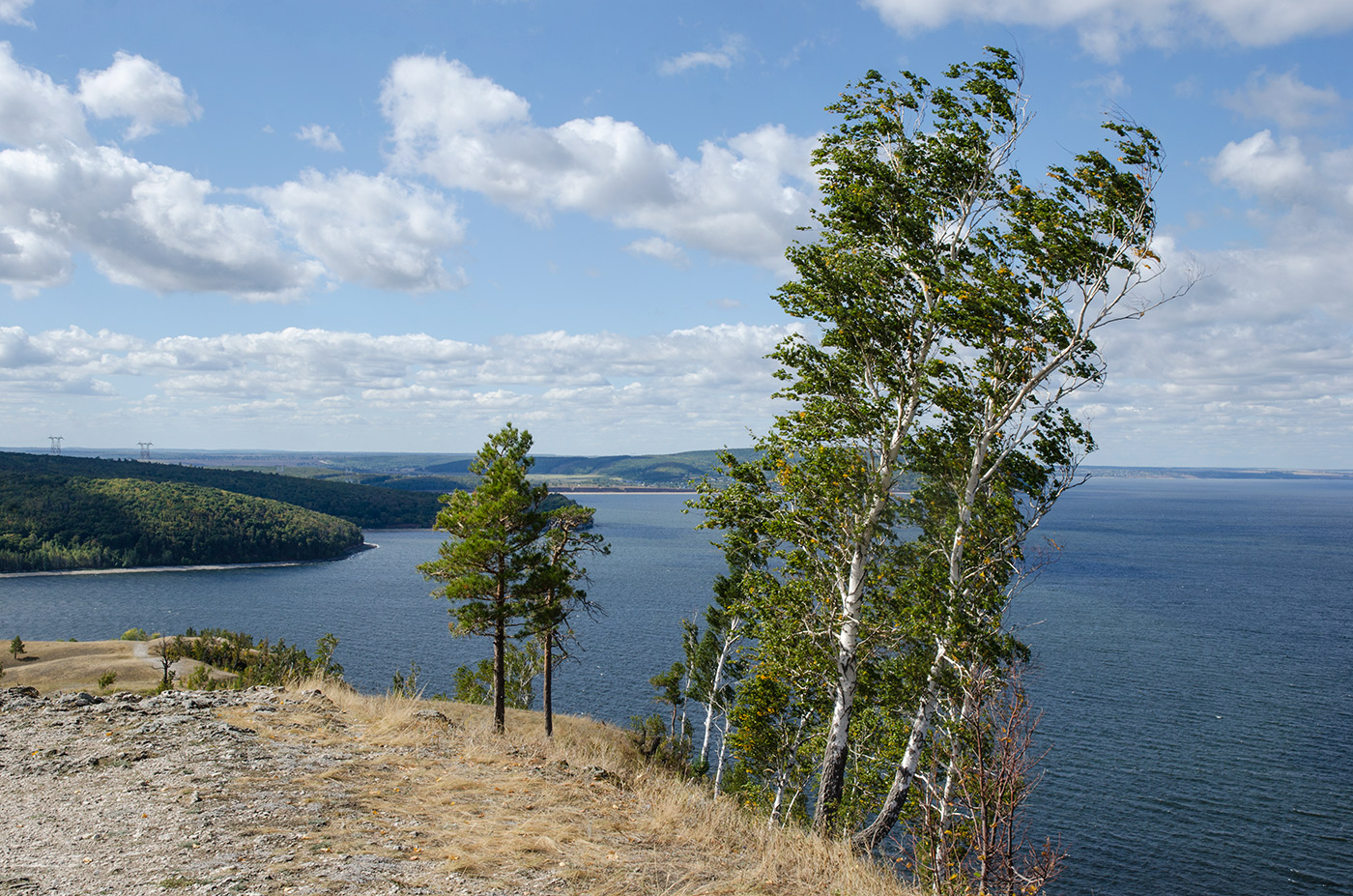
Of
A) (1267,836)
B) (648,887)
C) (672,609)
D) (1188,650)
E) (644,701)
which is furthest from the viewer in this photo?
(672,609)

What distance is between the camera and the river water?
3497 cm

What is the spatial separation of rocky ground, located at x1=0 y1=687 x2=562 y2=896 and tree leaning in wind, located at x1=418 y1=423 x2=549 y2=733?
1018 cm

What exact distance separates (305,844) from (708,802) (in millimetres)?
4880

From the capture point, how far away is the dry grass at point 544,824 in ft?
24.5

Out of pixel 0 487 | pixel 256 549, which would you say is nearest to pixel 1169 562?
pixel 256 549

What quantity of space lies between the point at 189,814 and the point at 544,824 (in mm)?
3737

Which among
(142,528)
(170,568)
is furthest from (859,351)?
(142,528)

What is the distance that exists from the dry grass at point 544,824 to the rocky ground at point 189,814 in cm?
8

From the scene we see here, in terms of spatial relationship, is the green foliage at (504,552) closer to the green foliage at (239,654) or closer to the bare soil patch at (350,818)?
the bare soil patch at (350,818)

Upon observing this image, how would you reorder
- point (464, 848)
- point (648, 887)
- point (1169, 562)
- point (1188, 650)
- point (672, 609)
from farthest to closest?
point (1169, 562) < point (672, 609) < point (1188, 650) < point (464, 848) < point (648, 887)

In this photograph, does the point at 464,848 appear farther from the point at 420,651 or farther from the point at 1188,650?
the point at 1188,650

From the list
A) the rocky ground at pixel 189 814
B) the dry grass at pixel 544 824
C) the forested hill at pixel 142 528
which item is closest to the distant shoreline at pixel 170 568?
the forested hill at pixel 142 528

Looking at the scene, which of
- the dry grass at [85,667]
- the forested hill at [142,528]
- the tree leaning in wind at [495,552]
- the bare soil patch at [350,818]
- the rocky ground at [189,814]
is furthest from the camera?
the forested hill at [142,528]

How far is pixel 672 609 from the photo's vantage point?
88250 mm
